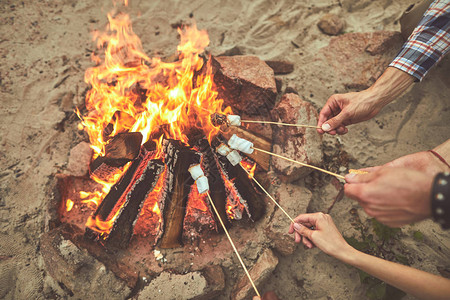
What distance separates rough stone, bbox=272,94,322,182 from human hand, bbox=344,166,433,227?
1072 millimetres

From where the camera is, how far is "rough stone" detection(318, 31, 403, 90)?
316 centimetres

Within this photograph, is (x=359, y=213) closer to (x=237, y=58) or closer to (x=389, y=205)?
(x=389, y=205)

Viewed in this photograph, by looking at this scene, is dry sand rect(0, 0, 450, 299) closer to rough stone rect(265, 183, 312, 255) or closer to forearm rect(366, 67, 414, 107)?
rough stone rect(265, 183, 312, 255)

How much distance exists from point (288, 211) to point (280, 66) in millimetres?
1977

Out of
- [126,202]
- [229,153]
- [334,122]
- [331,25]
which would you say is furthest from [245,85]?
[331,25]

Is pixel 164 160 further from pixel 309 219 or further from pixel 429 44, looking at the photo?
pixel 429 44

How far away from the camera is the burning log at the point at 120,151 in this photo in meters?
2.28

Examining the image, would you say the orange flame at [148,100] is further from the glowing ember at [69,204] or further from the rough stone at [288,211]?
the rough stone at [288,211]

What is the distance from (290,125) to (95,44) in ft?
10.9

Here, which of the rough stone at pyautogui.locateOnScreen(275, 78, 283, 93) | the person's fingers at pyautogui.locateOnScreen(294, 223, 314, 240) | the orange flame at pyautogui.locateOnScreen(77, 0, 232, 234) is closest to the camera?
the person's fingers at pyautogui.locateOnScreen(294, 223, 314, 240)

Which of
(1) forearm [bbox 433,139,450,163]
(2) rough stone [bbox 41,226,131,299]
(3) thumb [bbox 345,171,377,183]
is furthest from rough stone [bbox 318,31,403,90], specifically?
(2) rough stone [bbox 41,226,131,299]

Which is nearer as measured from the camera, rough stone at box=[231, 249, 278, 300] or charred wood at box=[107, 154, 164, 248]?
rough stone at box=[231, 249, 278, 300]

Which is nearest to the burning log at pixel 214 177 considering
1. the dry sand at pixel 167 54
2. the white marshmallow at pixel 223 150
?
the white marshmallow at pixel 223 150

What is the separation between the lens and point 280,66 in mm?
3354
